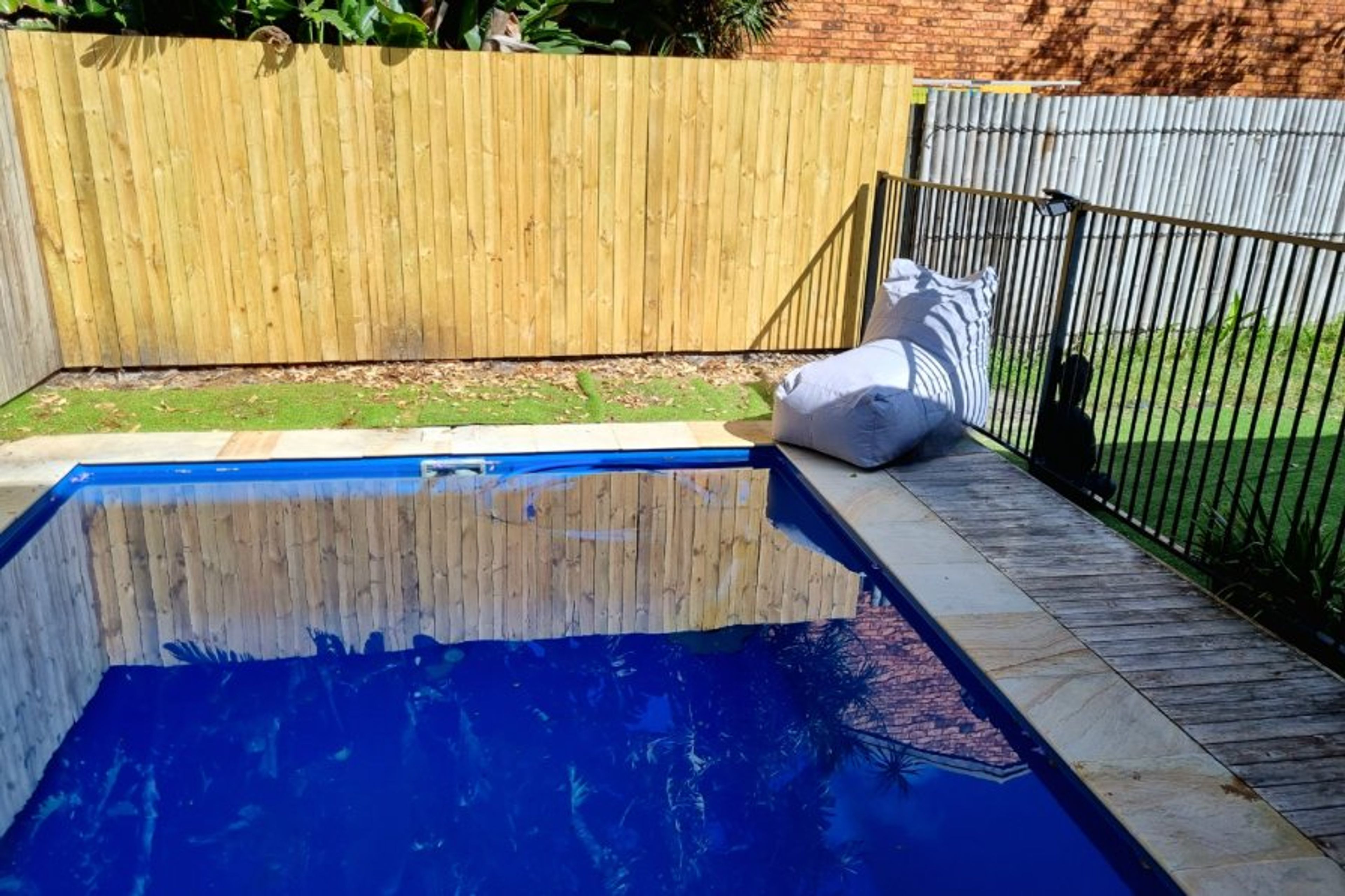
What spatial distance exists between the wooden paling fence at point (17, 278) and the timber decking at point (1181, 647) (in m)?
5.03

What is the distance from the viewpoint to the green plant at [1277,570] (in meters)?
3.31

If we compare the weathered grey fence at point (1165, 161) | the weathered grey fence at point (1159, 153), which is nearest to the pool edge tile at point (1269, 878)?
the weathered grey fence at point (1165, 161)

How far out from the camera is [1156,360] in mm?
7191

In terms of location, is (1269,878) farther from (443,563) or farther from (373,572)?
(373,572)

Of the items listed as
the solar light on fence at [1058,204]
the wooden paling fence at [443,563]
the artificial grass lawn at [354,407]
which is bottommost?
the wooden paling fence at [443,563]

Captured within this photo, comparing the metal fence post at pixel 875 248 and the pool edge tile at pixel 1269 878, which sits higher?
the metal fence post at pixel 875 248

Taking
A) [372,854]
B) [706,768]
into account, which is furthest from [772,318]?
[372,854]

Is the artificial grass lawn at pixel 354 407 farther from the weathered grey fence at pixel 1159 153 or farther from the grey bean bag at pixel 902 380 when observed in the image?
the weathered grey fence at pixel 1159 153

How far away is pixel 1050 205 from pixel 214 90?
15.5 ft

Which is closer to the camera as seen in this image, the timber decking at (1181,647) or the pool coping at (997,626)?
the pool coping at (997,626)

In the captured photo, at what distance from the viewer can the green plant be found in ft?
10.9

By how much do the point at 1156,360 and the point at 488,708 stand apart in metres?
5.89

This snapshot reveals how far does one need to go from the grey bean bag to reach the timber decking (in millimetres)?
424

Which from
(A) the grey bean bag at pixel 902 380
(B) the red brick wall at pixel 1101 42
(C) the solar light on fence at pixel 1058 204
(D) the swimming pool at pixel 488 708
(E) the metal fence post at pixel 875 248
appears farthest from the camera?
(B) the red brick wall at pixel 1101 42
